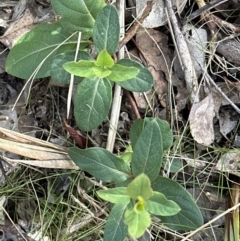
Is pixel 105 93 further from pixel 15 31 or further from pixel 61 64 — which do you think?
pixel 15 31

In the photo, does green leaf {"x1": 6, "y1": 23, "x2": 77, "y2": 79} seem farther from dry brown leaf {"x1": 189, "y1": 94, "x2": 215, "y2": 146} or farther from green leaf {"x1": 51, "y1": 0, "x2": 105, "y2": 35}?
dry brown leaf {"x1": 189, "y1": 94, "x2": 215, "y2": 146}

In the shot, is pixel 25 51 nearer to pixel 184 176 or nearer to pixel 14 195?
pixel 14 195

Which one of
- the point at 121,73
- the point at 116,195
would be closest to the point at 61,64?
the point at 121,73

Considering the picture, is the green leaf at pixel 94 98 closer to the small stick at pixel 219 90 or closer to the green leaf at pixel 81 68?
the green leaf at pixel 81 68

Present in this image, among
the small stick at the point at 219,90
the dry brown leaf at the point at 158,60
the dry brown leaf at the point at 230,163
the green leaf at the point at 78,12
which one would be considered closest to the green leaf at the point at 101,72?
the green leaf at the point at 78,12

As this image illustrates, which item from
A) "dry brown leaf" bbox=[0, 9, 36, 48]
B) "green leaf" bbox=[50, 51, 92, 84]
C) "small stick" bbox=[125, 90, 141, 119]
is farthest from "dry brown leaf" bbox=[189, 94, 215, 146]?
"dry brown leaf" bbox=[0, 9, 36, 48]

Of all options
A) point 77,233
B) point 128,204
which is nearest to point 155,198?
point 128,204
